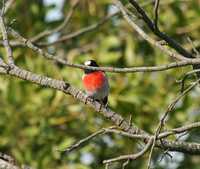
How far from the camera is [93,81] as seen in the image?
5812mm

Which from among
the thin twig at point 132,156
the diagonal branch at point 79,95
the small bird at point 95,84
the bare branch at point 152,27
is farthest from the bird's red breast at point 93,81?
the thin twig at point 132,156

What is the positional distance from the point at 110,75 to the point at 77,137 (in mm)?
711

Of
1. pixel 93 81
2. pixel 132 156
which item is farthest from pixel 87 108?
pixel 132 156

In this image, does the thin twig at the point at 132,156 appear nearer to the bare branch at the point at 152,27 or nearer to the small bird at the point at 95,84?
the bare branch at the point at 152,27

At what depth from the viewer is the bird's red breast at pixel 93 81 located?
574 centimetres

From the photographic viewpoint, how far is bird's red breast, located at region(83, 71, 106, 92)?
18.8ft

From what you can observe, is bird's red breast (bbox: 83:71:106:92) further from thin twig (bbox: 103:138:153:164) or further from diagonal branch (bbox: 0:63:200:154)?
thin twig (bbox: 103:138:153:164)

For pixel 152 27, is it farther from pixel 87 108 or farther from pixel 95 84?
pixel 87 108

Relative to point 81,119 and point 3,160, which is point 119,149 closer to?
point 81,119

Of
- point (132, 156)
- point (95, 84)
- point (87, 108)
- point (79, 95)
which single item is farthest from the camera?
point (87, 108)

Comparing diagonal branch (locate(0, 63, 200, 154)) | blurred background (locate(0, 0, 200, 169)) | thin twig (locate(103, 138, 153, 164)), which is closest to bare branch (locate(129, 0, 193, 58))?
diagonal branch (locate(0, 63, 200, 154))

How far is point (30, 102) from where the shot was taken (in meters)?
6.71

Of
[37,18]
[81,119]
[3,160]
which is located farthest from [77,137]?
[3,160]

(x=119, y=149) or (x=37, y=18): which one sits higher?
(x=37, y=18)
